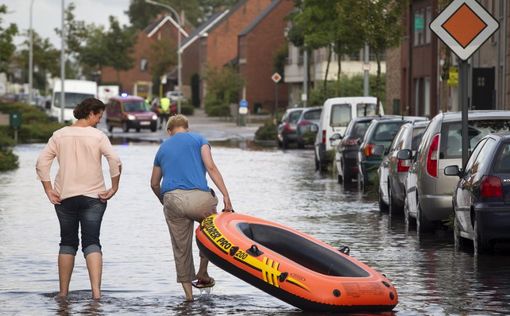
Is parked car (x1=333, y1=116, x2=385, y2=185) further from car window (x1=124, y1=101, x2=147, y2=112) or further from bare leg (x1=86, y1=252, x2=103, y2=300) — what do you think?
car window (x1=124, y1=101, x2=147, y2=112)

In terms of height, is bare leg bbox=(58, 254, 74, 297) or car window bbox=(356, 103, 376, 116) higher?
car window bbox=(356, 103, 376, 116)

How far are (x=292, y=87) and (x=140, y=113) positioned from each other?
38.7 m

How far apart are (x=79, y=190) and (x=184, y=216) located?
2.86 ft

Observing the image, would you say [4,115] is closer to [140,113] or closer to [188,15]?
[140,113]

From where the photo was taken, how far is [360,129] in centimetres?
3234

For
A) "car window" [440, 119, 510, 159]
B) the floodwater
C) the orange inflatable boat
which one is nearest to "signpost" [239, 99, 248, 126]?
the floodwater

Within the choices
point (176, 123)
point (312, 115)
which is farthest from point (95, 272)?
point (312, 115)

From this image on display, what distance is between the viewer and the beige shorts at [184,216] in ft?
43.0

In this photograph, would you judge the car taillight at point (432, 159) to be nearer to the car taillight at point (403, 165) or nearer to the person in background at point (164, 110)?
the car taillight at point (403, 165)

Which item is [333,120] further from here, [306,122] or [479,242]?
[479,242]

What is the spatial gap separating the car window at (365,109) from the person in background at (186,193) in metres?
27.2

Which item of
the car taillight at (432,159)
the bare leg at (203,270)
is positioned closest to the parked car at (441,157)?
→ the car taillight at (432,159)

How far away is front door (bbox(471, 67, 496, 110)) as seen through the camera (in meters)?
41.2

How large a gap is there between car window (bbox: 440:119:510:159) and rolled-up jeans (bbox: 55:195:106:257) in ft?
22.8
